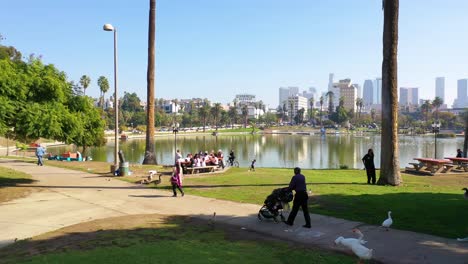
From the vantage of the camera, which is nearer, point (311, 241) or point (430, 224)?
point (311, 241)

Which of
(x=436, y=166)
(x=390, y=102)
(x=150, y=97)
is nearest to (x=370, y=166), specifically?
(x=390, y=102)

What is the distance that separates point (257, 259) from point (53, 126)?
11.4 metres

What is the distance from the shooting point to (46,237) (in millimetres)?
9242

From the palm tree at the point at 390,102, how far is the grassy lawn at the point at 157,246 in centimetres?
966

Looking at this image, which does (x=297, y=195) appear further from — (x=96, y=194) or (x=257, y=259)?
(x=96, y=194)

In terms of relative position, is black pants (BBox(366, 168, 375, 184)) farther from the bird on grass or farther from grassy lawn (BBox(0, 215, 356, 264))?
grassy lawn (BBox(0, 215, 356, 264))

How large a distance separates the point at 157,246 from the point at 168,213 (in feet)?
13.0

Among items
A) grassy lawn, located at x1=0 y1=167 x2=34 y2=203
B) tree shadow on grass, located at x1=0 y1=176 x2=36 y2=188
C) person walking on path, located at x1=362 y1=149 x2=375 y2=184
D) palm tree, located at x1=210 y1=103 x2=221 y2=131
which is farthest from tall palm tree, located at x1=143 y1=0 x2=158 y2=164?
palm tree, located at x1=210 y1=103 x2=221 y2=131

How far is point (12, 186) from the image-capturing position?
1680 centimetres

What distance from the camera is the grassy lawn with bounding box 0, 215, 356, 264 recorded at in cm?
706

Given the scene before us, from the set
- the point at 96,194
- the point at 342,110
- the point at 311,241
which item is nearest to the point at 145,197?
the point at 96,194

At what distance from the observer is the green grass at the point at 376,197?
33.6 feet

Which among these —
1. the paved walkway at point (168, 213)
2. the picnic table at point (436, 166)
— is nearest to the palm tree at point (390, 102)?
the picnic table at point (436, 166)

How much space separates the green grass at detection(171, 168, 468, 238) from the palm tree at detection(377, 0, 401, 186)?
36.0 inches
